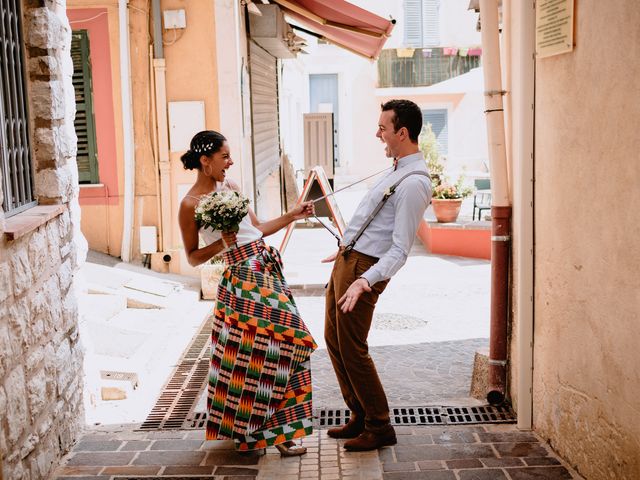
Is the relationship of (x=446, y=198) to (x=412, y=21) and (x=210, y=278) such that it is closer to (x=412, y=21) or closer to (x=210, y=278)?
(x=210, y=278)

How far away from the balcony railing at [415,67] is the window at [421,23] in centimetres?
83

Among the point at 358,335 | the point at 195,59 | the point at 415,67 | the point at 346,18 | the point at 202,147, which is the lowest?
the point at 358,335

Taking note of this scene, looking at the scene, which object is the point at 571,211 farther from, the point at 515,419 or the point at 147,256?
the point at 147,256

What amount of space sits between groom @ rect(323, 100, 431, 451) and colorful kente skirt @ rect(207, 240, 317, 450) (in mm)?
256

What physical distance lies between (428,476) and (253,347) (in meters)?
1.15

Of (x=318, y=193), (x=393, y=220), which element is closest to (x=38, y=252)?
(x=393, y=220)

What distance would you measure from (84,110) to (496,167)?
6.29m

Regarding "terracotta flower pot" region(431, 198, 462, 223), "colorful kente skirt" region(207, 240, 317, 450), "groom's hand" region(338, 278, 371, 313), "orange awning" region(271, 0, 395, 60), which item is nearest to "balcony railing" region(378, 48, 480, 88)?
"terracotta flower pot" region(431, 198, 462, 223)

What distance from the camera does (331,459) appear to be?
4.38 meters

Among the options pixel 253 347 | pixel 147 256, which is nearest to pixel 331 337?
pixel 253 347

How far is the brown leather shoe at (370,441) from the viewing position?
14.5ft

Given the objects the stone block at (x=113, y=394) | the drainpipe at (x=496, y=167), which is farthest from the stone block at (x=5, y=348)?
the drainpipe at (x=496, y=167)

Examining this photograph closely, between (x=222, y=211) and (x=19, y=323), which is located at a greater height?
(x=222, y=211)

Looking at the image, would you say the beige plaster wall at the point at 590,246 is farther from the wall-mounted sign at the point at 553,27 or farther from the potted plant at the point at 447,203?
the potted plant at the point at 447,203
